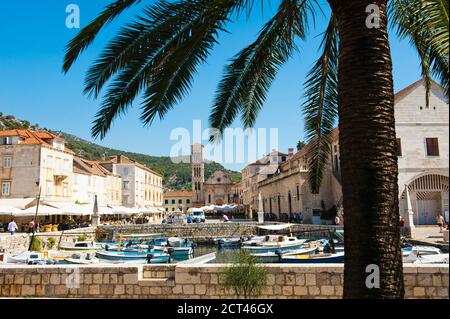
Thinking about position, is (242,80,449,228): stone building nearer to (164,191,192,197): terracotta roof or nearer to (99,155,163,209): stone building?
(99,155,163,209): stone building

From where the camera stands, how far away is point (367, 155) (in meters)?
4.03

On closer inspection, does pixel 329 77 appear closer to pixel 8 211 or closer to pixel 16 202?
pixel 8 211

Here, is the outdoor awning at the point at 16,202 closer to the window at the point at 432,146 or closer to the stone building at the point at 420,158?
the stone building at the point at 420,158

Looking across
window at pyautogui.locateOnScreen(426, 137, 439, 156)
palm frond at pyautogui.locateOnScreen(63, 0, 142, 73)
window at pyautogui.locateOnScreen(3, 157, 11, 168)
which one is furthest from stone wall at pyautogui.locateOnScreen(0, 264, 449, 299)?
window at pyautogui.locateOnScreen(3, 157, 11, 168)

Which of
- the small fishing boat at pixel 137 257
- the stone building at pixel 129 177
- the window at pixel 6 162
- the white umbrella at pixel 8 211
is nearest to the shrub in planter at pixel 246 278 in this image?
the small fishing boat at pixel 137 257

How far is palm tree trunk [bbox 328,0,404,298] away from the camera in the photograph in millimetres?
3895

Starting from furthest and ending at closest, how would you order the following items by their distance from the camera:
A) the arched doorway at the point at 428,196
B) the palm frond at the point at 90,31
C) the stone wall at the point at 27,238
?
the arched doorway at the point at 428,196 < the stone wall at the point at 27,238 < the palm frond at the point at 90,31

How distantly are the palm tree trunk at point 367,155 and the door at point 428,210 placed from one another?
95.0ft

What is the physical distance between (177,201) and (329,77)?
373ft

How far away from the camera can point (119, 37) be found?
19.4 ft

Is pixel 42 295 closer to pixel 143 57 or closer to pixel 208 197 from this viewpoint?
pixel 143 57

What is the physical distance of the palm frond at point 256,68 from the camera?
743 cm

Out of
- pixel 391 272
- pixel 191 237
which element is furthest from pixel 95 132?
pixel 191 237

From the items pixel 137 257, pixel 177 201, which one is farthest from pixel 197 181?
pixel 137 257
